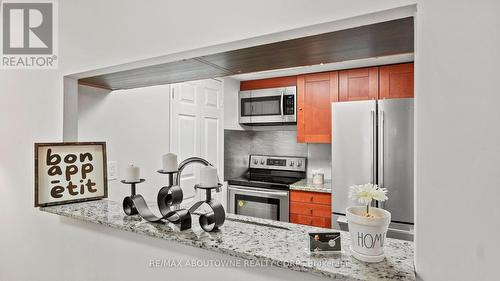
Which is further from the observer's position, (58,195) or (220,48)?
(58,195)

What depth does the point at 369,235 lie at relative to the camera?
2.64 feet

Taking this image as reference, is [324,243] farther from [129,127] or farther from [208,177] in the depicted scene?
[129,127]

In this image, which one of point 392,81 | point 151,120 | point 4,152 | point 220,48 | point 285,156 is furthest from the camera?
point 285,156

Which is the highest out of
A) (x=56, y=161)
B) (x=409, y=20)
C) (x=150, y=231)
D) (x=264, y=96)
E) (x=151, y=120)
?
(x=264, y=96)

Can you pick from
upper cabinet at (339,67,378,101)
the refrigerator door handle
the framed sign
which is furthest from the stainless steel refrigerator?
the framed sign

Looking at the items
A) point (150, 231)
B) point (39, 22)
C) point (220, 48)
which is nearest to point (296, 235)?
point (150, 231)

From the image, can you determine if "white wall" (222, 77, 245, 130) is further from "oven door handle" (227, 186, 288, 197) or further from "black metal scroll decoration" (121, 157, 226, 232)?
"black metal scroll decoration" (121, 157, 226, 232)

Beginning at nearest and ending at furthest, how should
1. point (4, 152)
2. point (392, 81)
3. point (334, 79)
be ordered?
point (4, 152) → point (392, 81) → point (334, 79)

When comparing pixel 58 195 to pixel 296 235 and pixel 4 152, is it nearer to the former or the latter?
pixel 4 152

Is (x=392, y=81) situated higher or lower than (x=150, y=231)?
higher

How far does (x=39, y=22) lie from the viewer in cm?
162

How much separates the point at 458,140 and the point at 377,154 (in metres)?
1.87

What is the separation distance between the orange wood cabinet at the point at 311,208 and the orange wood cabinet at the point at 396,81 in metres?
1.20

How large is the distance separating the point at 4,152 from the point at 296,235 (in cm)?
200
